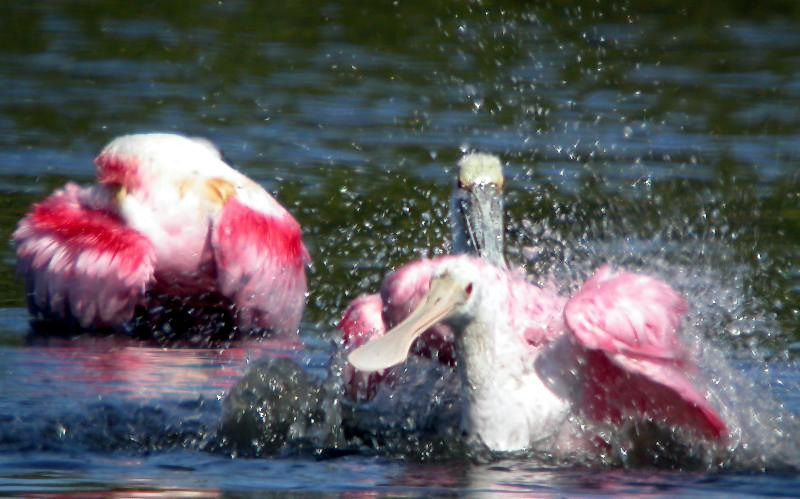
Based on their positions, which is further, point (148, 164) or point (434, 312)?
point (148, 164)

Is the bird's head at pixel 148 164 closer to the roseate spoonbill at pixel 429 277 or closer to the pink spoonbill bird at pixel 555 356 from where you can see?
the roseate spoonbill at pixel 429 277

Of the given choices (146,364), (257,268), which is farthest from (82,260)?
(146,364)

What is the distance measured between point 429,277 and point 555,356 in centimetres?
52

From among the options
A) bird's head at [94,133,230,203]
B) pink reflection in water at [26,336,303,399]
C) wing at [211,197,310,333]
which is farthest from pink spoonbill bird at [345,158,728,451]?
bird's head at [94,133,230,203]

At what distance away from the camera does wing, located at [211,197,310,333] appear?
7973mm

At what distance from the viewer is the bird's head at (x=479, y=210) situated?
6824 mm

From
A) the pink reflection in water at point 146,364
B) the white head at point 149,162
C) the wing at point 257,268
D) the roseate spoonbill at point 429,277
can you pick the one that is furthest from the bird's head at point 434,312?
the white head at point 149,162

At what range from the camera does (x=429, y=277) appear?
20.4 feet

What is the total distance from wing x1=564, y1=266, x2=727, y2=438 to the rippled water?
0.24 meters

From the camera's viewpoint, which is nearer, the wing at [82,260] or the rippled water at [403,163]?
the rippled water at [403,163]

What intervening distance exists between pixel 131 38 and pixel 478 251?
24.3 feet

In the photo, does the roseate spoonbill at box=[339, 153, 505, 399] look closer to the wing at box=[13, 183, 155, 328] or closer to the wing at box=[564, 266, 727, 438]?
the wing at box=[564, 266, 727, 438]

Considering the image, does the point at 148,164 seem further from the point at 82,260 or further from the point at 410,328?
the point at 410,328

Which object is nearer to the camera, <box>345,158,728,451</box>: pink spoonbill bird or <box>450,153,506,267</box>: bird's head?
<box>345,158,728,451</box>: pink spoonbill bird
